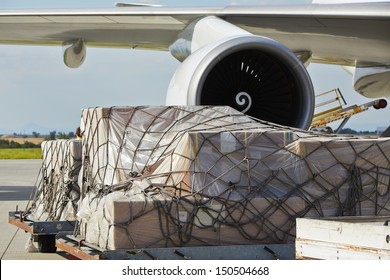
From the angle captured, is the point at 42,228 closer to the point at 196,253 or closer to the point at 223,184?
the point at 223,184

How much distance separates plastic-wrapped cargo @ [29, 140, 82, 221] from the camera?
29.1 feet

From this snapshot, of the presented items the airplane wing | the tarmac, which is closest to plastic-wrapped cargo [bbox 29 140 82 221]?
the tarmac

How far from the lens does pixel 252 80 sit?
33.4 feet

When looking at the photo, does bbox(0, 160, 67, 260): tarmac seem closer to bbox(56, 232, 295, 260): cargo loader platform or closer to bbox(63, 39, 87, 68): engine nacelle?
bbox(63, 39, 87, 68): engine nacelle

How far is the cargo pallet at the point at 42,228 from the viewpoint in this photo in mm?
8367

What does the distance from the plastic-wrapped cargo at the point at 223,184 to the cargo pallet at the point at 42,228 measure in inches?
43.0

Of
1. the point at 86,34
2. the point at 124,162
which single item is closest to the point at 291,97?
the point at 124,162

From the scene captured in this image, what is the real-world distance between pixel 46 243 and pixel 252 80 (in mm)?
2827

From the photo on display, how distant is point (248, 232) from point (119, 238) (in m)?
0.95

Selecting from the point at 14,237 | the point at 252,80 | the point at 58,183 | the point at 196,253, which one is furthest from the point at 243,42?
the point at 196,253

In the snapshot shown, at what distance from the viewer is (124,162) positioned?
7.25m

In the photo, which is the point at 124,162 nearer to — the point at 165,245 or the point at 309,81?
the point at 165,245

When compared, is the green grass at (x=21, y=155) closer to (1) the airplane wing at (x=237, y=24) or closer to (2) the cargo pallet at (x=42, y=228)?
(1) the airplane wing at (x=237, y=24)

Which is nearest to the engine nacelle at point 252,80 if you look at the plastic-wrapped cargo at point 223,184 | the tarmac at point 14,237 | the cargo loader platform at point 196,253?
the tarmac at point 14,237
